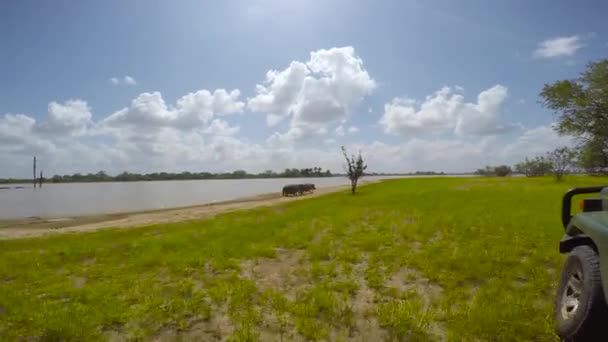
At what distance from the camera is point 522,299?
4902mm

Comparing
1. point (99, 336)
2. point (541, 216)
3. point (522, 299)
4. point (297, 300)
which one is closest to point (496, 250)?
point (522, 299)

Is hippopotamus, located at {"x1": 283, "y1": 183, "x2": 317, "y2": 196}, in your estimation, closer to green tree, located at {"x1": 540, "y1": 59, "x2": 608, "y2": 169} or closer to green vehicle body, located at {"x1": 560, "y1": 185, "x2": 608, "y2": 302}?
green tree, located at {"x1": 540, "y1": 59, "x2": 608, "y2": 169}

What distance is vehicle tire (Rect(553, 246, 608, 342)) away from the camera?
2.98m

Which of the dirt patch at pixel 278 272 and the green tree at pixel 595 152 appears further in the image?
the green tree at pixel 595 152

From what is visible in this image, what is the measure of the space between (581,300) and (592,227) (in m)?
0.84

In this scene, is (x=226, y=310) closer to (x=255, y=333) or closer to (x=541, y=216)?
(x=255, y=333)

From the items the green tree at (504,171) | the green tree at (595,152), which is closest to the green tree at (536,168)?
the green tree at (504,171)

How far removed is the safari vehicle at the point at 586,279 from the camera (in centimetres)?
298

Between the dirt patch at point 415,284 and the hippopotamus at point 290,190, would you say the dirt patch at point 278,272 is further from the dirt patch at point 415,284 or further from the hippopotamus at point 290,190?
the hippopotamus at point 290,190

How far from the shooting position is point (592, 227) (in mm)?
3359

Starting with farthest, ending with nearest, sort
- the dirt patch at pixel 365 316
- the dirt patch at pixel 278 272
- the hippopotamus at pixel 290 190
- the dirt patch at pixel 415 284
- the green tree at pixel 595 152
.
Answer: the hippopotamus at pixel 290 190, the green tree at pixel 595 152, the dirt patch at pixel 278 272, the dirt patch at pixel 415 284, the dirt patch at pixel 365 316

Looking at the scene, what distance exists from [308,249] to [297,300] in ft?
12.7

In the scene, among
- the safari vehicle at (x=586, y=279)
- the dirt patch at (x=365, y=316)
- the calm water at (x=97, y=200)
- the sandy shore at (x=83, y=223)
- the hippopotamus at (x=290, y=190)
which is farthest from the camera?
the hippopotamus at (x=290, y=190)

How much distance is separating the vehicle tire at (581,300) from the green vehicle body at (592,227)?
0.44 feet
